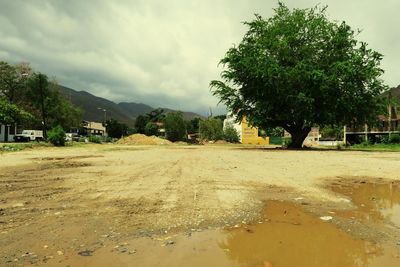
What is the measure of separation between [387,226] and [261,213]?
2.05 metres

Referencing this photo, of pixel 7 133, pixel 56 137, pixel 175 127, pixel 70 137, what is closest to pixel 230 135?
pixel 175 127

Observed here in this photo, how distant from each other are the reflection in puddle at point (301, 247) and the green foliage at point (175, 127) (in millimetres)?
84374

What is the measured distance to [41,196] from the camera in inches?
334

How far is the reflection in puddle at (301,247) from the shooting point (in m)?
4.72

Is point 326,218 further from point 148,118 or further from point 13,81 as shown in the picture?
point 148,118

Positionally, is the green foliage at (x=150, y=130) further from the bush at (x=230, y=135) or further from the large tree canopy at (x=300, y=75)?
the large tree canopy at (x=300, y=75)

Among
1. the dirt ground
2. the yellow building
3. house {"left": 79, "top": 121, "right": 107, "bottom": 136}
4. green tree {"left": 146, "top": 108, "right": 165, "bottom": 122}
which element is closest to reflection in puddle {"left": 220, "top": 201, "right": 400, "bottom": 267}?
the dirt ground

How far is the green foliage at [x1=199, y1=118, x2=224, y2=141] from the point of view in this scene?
85.6 metres

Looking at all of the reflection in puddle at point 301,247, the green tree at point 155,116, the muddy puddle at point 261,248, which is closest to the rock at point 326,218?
the muddy puddle at point 261,248

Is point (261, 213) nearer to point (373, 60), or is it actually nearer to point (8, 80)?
point (373, 60)

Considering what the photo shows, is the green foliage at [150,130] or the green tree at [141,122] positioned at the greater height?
the green tree at [141,122]

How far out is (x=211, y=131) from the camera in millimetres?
86438

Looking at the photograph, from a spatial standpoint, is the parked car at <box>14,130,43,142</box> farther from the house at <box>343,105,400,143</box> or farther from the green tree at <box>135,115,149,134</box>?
the green tree at <box>135,115,149,134</box>

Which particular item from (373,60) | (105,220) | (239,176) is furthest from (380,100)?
(105,220)
